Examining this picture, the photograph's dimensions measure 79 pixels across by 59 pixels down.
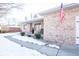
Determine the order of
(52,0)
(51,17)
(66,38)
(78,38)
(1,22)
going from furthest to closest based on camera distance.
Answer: (51,17) < (66,38) < (78,38) < (1,22) < (52,0)

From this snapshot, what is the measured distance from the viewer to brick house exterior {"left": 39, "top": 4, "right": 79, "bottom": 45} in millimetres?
7316

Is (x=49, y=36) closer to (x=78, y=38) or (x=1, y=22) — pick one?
(x=78, y=38)

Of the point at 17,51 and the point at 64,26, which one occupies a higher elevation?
the point at 64,26

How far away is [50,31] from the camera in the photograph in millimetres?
9148

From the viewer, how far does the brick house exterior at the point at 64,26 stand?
7.32m

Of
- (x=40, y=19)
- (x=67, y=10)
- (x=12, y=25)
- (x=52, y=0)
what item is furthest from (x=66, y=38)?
(x=40, y=19)

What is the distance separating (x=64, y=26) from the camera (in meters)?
7.81

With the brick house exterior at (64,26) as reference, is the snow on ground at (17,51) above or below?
below

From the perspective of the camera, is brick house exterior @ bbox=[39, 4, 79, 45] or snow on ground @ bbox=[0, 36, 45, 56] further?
brick house exterior @ bbox=[39, 4, 79, 45]

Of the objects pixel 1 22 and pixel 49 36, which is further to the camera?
pixel 49 36

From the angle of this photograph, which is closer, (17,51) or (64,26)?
(17,51)

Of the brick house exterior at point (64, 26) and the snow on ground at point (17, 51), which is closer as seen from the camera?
the snow on ground at point (17, 51)

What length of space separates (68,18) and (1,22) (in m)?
2.83

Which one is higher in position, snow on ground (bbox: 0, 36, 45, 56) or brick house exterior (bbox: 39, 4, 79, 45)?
brick house exterior (bbox: 39, 4, 79, 45)
